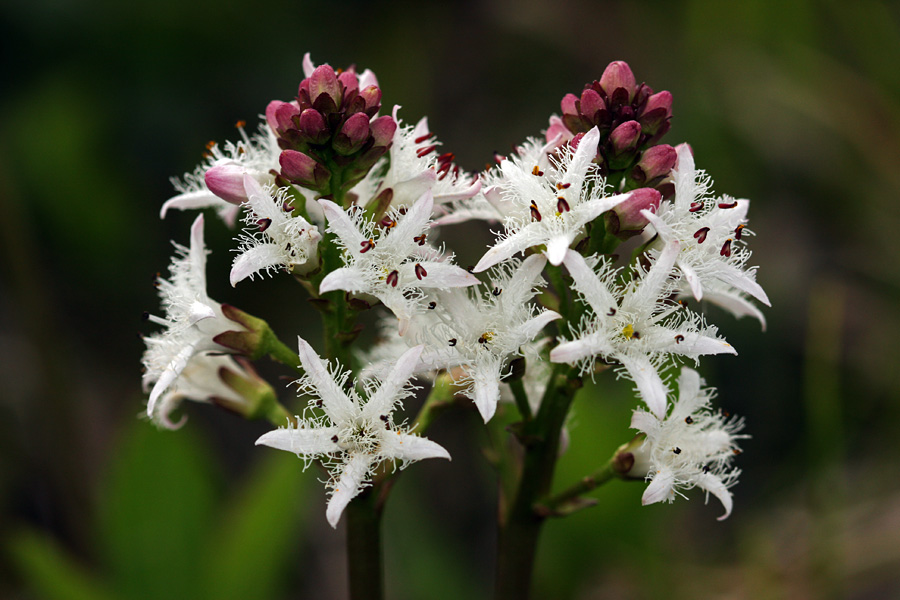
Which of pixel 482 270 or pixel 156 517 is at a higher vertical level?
pixel 482 270

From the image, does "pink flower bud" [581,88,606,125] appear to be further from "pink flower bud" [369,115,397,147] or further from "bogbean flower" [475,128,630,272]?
"pink flower bud" [369,115,397,147]

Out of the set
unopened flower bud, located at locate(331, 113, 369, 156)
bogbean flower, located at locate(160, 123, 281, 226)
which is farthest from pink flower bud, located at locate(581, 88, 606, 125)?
bogbean flower, located at locate(160, 123, 281, 226)

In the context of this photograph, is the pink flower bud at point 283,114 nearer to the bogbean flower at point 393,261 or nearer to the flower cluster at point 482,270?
the flower cluster at point 482,270

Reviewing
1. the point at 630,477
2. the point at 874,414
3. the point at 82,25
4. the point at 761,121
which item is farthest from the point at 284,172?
the point at 761,121

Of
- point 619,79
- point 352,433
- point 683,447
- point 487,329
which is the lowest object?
point 352,433

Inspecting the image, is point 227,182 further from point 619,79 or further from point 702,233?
point 702,233

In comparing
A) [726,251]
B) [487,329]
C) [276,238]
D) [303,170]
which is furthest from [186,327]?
[726,251]

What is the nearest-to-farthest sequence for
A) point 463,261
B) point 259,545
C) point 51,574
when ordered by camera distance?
point 51,574
point 259,545
point 463,261
